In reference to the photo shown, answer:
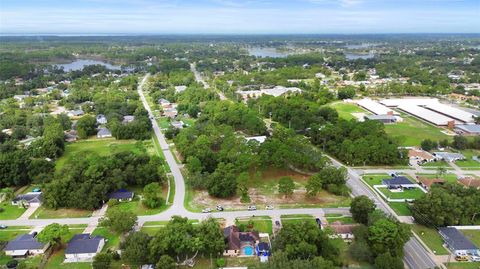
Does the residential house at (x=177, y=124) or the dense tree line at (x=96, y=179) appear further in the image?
the residential house at (x=177, y=124)

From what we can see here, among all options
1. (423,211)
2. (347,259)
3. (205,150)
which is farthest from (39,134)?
(423,211)

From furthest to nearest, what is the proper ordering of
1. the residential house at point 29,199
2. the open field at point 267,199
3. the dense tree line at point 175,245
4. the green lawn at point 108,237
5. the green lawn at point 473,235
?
the residential house at point 29,199
the open field at point 267,199
the green lawn at point 108,237
the green lawn at point 473,235
the dense tree line at point 175,245

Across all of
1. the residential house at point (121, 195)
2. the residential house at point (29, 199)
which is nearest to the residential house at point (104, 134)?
the residential house at point (29, 199)

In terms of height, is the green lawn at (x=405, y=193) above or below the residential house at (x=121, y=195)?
below

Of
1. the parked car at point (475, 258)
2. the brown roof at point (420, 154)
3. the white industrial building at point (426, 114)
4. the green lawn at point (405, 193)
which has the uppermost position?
the white industrial building at point (426, 114)

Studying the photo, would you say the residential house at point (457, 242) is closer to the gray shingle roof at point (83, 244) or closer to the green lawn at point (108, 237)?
the green lawn at point (108, 237)

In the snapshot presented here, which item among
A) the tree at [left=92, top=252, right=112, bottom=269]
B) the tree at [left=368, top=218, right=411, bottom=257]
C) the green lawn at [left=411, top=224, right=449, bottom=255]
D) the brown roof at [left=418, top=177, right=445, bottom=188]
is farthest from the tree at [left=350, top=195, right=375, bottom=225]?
the tree at [left=92, top=252, right=112, bottom=269]

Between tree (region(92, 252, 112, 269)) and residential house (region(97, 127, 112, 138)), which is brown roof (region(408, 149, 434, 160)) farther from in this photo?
residential house (region(97, 127, 112, 138))

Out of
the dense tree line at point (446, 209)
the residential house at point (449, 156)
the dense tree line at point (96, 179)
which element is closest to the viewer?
the dense tree line at point (446, 209)
